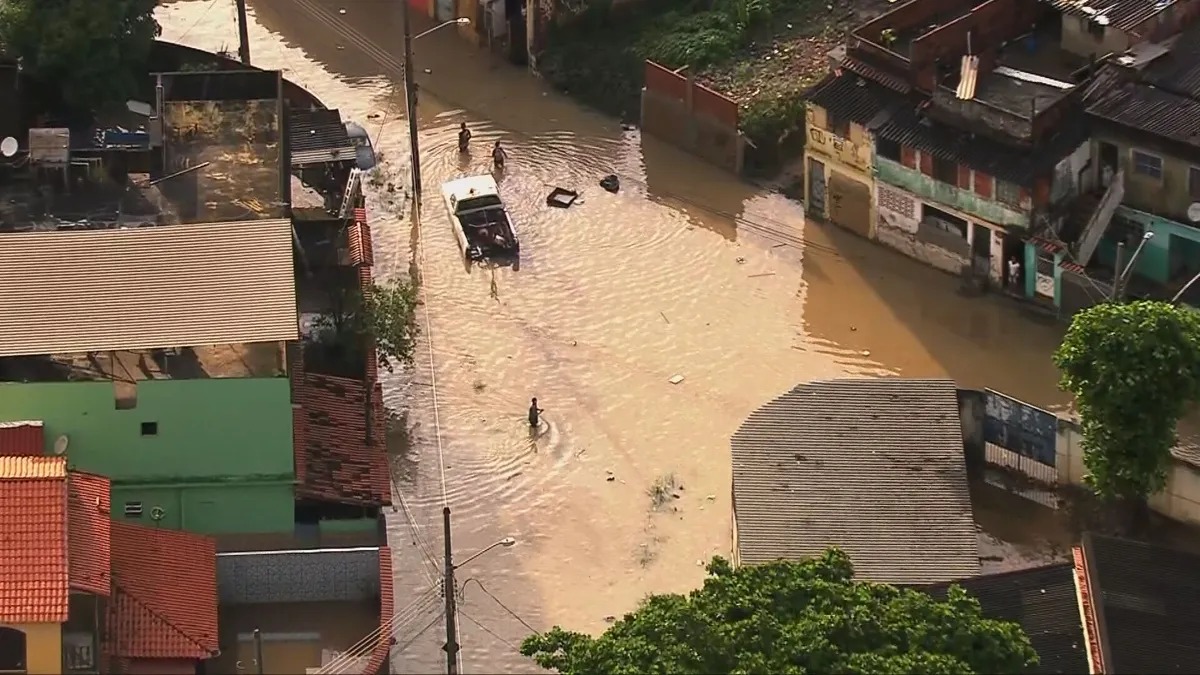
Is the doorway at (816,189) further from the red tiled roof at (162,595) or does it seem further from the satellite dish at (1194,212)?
the red tiled roof at (162,595)

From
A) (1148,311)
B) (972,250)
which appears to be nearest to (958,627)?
(1148,311)

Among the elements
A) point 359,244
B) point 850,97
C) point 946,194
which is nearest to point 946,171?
point 946,194

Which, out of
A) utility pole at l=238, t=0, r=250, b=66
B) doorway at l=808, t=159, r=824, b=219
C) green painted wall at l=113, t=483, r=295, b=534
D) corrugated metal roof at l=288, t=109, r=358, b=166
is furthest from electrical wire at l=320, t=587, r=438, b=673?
utility pole at l=238, t=0, r=250, b=66

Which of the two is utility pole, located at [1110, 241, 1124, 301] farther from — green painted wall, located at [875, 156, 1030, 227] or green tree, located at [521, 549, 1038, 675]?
green tree, located at [521, 549, 1038, 675]

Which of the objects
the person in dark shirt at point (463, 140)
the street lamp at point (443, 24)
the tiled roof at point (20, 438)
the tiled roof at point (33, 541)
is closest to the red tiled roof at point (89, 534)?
the tiled roof at point (33, 541)

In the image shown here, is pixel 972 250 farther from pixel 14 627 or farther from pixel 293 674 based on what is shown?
pixel 14 627

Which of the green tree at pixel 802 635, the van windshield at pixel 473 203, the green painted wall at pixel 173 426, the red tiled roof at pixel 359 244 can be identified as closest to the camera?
the green tree at pixel 802 635

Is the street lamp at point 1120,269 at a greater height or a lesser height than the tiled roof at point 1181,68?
lesser
